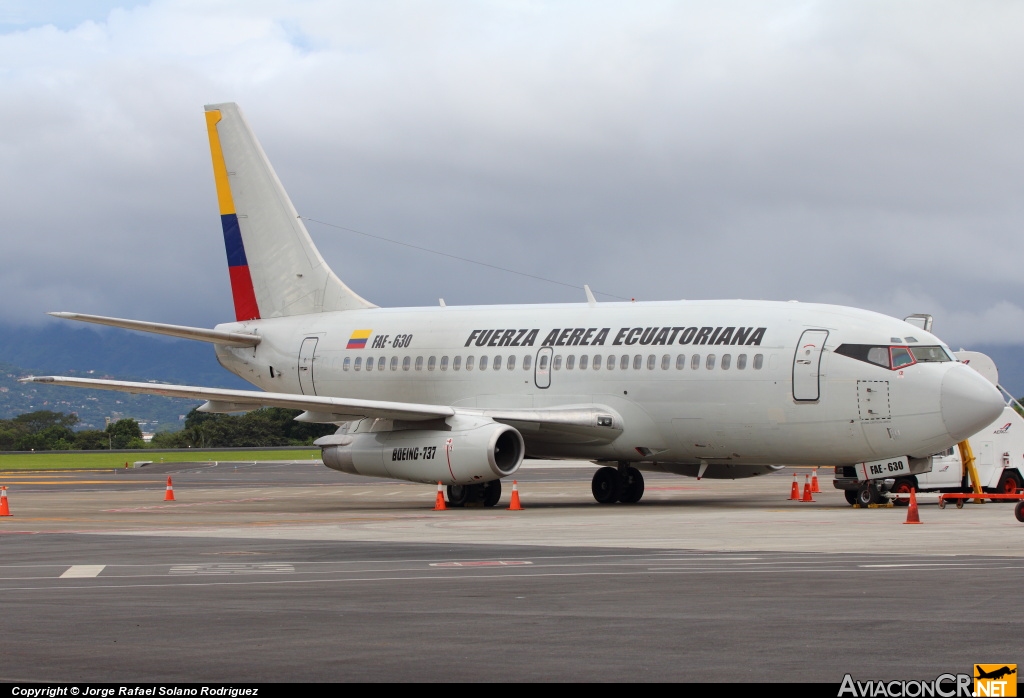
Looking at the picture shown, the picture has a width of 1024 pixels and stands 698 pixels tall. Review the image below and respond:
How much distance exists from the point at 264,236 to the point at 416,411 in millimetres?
10773

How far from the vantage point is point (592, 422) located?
29328 mm

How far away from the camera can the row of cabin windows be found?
28061 mm

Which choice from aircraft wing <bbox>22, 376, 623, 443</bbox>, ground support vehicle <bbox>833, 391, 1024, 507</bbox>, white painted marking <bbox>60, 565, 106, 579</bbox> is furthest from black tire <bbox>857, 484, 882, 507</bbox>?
white painted marking <bbox>60, 565, 106, 579</bbox>

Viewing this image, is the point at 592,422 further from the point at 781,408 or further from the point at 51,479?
the point at 51,479

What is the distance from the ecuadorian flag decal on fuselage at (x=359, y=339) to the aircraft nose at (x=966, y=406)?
574 inches

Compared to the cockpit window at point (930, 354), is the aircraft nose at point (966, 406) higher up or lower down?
lower down

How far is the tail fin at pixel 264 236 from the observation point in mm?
37062

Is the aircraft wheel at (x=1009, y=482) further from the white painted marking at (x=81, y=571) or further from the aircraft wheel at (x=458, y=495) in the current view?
the white painted marking at (x=81, y=571)

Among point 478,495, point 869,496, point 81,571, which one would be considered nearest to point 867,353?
point 869,496

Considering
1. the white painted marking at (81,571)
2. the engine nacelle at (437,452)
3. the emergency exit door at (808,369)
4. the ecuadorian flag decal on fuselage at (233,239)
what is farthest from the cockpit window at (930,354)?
the ecuadorian flag decal on fuselage at (233,239)

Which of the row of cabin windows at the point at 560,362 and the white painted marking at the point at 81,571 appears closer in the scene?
the white painted marking at the point at 81,571

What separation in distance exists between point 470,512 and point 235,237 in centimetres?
1351

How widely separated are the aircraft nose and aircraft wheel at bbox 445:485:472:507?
10134 mm

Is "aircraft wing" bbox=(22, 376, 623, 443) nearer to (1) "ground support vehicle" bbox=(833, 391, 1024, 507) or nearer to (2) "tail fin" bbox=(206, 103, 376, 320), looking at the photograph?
(1) "ground support vehicle" bbox=(833, 391, 1024, 507)
